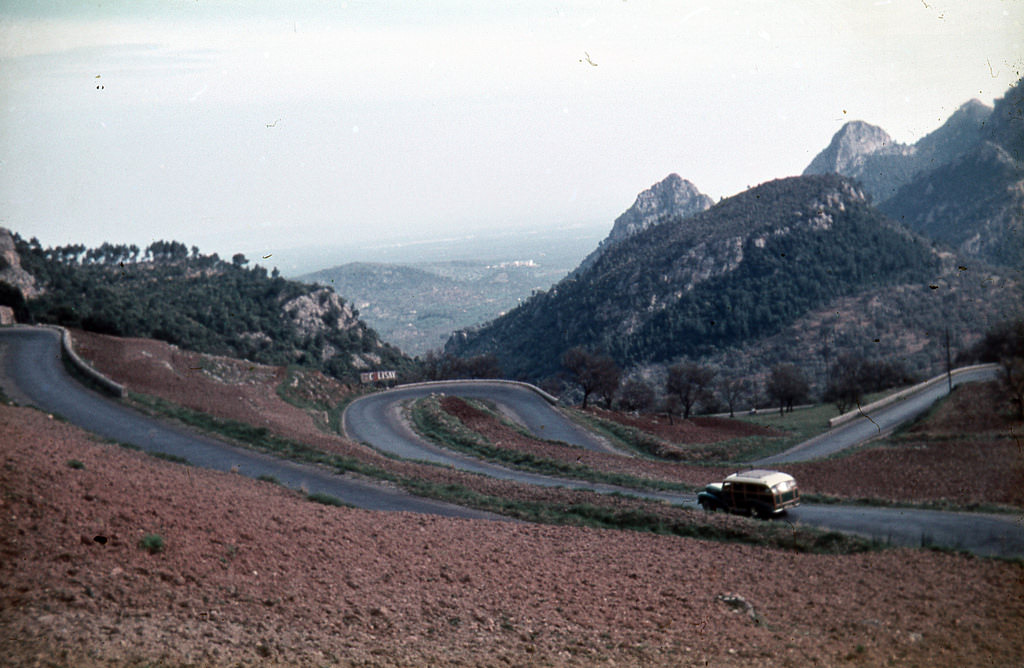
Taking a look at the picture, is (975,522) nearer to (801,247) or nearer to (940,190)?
(801,247)

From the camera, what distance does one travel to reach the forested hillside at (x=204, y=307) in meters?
53.0

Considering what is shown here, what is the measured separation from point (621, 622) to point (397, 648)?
3016 mm

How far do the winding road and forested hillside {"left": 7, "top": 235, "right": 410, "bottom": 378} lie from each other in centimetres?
1593

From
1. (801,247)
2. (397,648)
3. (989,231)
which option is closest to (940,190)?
(989,231)

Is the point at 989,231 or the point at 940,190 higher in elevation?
the point at 940,190

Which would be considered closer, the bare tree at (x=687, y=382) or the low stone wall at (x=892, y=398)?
the low stone wall at (x=892, y=398)

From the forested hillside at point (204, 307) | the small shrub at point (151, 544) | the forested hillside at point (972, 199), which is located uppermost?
the forested hillside at point (972, 199)

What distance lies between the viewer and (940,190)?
150375mm

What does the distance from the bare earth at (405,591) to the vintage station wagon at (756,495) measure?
193 inches

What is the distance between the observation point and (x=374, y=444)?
3341cm

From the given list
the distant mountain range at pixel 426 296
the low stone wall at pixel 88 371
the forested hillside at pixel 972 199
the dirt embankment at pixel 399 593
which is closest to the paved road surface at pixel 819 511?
the dirt embankment at pixel 399 593

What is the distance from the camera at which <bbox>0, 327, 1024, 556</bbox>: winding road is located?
14531 mm

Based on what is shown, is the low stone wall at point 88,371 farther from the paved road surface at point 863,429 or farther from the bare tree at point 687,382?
the bare tree at point 687,382

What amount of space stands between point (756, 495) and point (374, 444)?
2111 cm
